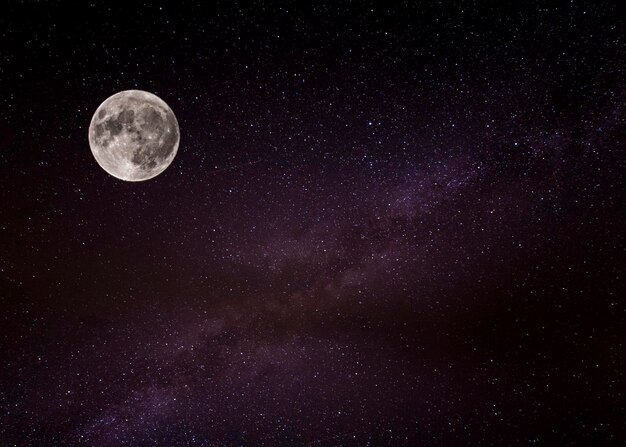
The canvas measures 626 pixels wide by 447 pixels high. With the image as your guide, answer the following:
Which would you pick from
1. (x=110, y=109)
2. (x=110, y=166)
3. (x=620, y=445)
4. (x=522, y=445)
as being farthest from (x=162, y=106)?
(x=620, y=445)

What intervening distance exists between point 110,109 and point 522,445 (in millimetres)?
11881

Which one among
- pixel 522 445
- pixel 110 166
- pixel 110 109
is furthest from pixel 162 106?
pixel 522 445

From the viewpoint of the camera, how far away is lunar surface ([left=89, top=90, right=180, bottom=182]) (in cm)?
568

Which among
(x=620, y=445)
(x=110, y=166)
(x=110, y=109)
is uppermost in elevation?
(x=110, y=109)

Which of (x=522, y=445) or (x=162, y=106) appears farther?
(x=522, y=445)

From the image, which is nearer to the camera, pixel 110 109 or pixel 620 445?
pixel 110 109

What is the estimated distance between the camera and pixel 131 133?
5.69 meters

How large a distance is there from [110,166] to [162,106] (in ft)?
4.22

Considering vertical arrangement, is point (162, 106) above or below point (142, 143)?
above

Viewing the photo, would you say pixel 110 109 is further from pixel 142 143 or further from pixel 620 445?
pixel 620 445

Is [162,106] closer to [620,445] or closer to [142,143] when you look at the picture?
[142,143]

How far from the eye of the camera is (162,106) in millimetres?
6098

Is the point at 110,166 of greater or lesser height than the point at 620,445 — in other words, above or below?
above

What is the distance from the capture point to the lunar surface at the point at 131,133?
568cm
